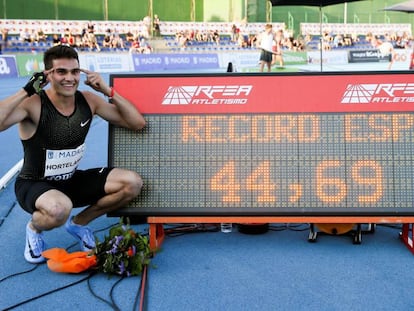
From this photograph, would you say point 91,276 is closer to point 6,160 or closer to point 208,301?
point 208,301

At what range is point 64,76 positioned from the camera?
3.94 meters

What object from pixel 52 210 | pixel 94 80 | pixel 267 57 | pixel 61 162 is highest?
pixel 267 57

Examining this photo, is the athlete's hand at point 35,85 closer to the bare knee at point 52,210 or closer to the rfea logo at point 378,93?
the bare knee at point 52,210

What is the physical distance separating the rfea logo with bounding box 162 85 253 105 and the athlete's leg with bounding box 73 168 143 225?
0.65 metres

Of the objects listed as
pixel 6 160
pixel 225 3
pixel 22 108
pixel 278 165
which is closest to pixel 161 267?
pixel 278 165

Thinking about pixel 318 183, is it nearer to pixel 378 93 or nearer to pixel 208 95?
pixel 378 93

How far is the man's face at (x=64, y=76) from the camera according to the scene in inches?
155

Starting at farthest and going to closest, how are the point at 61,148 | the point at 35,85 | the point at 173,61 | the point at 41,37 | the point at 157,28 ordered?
the point at 157,28, the point at 41,37, the point at 173,61, the point at 61,148, the point at 35,85

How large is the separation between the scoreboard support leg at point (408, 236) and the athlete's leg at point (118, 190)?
6.97 ft

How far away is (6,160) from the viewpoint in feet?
26.2

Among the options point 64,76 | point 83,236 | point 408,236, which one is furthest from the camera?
point 408,236

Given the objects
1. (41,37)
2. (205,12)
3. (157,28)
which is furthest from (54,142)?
(205,12)

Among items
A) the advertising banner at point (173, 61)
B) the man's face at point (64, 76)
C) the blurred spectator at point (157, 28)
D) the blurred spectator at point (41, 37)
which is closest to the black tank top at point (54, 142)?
the man's face at point (64, 76)

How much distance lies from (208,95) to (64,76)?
1098 mm
